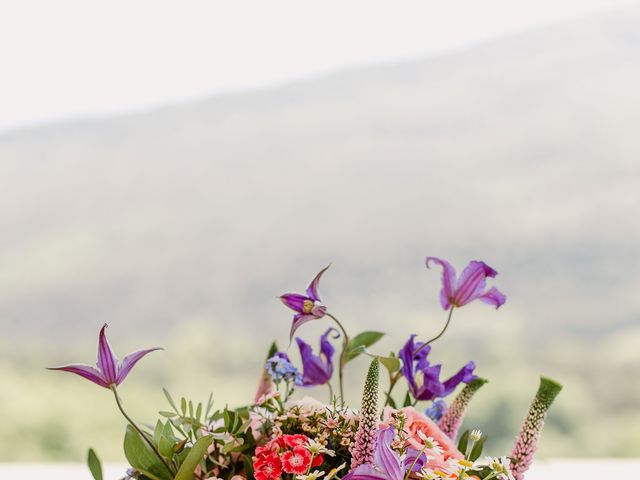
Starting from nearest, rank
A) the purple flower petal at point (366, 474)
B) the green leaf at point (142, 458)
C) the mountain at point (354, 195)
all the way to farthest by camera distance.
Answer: the purple flower petal at point (366, 474) → the green leaf at point (142, 458) → the mountain at point (354, 195)

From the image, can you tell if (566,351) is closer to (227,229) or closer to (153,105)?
(227,229)

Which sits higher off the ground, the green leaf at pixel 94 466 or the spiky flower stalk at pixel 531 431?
the spiky flower stalk at pixel 531 431

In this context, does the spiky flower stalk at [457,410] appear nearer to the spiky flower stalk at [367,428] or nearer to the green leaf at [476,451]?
the green leaf at [476,451]

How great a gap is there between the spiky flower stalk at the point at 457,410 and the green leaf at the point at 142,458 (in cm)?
19

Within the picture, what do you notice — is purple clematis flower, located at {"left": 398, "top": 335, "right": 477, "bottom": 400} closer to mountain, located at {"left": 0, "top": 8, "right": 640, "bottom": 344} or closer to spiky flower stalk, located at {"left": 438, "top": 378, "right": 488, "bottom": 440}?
spiky flower stalk, located at {"left": 438, "top": 378, "right": 488, "bottom": 440}

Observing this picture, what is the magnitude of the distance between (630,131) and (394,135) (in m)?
1.34

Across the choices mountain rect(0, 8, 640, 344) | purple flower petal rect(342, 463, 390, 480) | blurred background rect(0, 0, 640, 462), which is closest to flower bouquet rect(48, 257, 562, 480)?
purple flower petal rect(342, 463, 390, 480)

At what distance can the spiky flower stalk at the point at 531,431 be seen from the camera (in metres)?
0.58

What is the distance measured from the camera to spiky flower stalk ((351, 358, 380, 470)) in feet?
1.64

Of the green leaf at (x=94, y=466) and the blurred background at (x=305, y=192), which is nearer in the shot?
the green leaf at (x=94, y=466)

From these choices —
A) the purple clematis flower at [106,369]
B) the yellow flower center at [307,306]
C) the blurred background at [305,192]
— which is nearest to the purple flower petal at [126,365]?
the purple clematis flower at [106,369]

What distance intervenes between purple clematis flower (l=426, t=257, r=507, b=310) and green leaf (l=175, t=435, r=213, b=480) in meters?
0.18

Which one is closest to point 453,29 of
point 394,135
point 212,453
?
point 394,135

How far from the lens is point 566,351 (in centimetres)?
473
